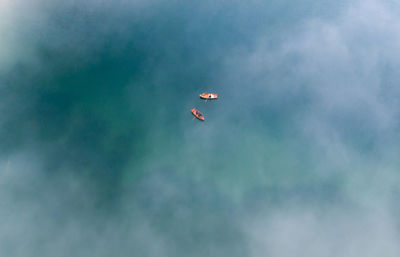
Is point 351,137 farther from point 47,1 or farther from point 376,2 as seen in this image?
point 47,1

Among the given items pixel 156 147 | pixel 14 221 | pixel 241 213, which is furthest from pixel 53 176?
pixel 241 213

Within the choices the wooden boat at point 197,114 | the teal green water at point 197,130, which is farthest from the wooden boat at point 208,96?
the wooden boat at point 197,114

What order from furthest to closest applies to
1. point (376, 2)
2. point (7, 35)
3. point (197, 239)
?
point (376, 2), point (7, 35), point (197, 239)

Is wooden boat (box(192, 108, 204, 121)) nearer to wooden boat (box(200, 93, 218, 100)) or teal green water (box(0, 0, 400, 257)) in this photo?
teal green water (box(0, 0, 400, 257))

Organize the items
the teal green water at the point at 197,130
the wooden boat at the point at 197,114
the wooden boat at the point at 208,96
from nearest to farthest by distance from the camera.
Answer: the teal green water at the point at 197,130 → the wooden boat at the point at 197,114 → the wooden boat at the point at 208,96

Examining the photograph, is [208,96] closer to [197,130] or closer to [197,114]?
[197,114]

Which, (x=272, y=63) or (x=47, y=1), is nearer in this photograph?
(x=272, y=63)

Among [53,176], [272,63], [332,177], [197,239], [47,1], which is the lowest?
[197,239]

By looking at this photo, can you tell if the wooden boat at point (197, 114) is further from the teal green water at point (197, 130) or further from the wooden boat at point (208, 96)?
the wooden boat at point (208, 96)
